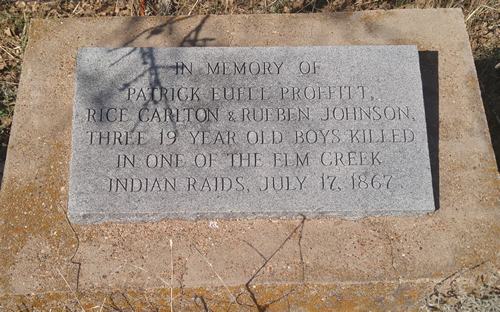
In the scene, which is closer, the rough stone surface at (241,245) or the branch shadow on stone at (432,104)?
the rough stone surface at (241,245)

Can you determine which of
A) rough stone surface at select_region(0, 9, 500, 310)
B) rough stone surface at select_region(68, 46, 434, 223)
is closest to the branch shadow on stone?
A: rough stone surface at select_region(0, 9, 500, 310)

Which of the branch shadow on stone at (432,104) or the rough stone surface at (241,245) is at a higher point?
the branch shadow on stone at (432,104)

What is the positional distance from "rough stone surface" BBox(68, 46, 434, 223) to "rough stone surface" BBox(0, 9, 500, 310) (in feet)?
0.54

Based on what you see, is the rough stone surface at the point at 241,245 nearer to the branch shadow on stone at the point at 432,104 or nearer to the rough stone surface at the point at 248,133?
the branch shadow on stone at the point at 432,104

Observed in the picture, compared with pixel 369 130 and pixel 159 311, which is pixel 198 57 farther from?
pixel 159 311

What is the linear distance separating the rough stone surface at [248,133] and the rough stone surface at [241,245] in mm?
164

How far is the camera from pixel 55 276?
345 cm

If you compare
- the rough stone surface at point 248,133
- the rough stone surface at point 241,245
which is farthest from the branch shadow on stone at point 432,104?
the rough stone surface at point 248,133

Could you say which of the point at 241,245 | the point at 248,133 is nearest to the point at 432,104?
the point at 248,133

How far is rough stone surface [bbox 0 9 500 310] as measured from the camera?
3.41 meters

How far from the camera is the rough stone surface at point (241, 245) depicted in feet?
11.2

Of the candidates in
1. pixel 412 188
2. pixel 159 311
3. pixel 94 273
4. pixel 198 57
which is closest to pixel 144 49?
pixel 198 57

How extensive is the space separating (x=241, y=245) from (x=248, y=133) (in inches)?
31.6

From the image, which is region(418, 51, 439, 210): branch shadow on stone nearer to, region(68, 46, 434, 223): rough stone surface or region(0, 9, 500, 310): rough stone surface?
region(0, 9, 500, 310): rough stone surface
